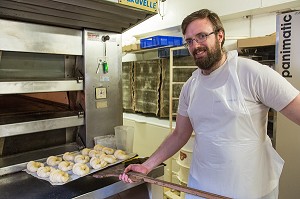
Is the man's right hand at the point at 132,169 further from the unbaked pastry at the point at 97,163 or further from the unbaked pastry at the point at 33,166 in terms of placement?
the unbaked pastry at the point at 33,166

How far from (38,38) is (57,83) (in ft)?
0.99

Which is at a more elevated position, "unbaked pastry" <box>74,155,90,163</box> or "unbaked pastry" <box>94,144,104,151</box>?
"unbaked pastry" <box>94,144,104,151</box>

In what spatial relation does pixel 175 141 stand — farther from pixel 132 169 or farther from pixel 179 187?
pixel 179 187

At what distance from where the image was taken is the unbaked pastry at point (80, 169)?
139 cm

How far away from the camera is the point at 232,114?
3.98ft

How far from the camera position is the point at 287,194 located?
1968mm

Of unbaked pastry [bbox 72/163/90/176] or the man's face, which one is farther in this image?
unbaked pastry [bbox 72/163/90/176]

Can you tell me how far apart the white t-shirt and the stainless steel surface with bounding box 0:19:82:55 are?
1.00 meters

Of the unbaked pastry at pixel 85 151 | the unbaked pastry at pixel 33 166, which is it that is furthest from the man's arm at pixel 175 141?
the unbaked pastry at pixel 33 166

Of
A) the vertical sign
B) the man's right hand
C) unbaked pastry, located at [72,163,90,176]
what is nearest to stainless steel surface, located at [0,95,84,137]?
unbaked pastry, located at [72,163,90,176]

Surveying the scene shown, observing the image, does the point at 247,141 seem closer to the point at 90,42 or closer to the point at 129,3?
the point at 129,3

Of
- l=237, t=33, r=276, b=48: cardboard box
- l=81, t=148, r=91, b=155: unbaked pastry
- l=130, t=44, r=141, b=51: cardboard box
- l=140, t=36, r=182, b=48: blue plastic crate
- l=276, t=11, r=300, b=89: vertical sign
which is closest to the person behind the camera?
l=81, t=148, r=91, b=155: unbaked pastry

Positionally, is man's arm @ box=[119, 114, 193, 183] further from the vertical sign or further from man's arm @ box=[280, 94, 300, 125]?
the vertical sign

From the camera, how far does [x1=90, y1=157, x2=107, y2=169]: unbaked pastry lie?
4.86 feet
